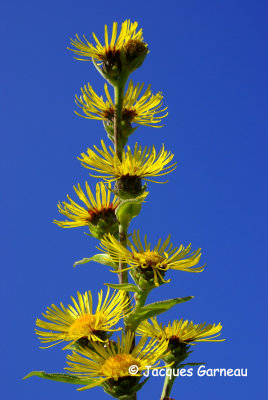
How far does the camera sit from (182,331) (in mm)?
2275

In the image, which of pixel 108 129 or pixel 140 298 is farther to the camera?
pixel 108 129

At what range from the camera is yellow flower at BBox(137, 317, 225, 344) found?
7.38 ft

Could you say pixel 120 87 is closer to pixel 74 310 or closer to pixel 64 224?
pixel 64 224

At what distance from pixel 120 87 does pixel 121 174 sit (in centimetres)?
42

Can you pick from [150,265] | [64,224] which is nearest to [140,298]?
[150,265]

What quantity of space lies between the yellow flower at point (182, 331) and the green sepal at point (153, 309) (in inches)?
8.4

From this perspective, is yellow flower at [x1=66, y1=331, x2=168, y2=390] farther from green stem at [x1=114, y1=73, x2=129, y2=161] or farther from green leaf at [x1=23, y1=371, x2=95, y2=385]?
green stem at [x1=114, y1=73, x2=129, y2=161]

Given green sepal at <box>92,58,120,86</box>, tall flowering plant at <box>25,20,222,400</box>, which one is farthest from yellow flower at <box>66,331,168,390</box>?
green sepal at <box>92,58,120,86</box>

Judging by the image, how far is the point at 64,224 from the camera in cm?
224

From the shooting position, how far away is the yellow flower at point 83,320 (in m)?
2.04

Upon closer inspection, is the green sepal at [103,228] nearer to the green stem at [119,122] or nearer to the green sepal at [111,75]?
the green stem at [119,122]

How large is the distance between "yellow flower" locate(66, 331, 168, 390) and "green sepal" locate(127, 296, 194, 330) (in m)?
0.07

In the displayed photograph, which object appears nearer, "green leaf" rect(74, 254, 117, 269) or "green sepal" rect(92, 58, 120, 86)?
"green leaf" rect(74, 254, 117, 269)

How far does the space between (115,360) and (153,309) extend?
0.84ft
